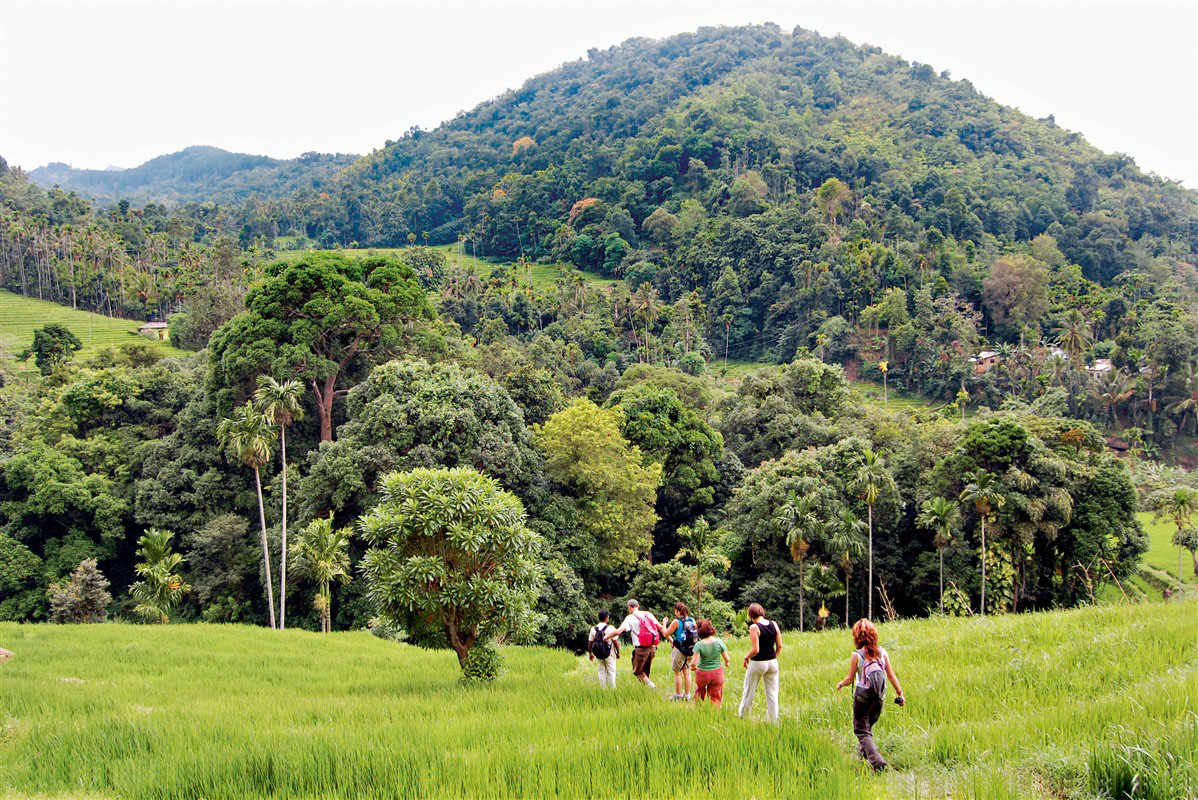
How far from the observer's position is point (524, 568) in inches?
538

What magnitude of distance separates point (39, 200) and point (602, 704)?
443 feet

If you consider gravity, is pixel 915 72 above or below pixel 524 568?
above

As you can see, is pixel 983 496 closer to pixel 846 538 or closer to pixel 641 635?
pixel 846 538

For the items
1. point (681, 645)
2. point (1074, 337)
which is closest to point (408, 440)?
→ point (681, 645)

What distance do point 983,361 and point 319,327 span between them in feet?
225

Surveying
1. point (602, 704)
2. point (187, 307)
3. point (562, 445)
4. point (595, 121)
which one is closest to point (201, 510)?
point (562, 445)

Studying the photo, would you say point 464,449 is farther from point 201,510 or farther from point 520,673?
point 520,673

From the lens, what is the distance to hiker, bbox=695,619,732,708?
30.8ft

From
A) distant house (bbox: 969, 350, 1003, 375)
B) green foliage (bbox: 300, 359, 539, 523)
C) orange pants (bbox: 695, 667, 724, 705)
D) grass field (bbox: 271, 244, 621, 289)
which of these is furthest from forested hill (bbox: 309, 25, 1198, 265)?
orange pants (bbox: 695, 667, 724, 705)

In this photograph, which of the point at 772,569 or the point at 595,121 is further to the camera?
the point at 595,121

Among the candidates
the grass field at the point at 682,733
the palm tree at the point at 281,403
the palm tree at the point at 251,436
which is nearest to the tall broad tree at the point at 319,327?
the palm tree at the point at 281,403

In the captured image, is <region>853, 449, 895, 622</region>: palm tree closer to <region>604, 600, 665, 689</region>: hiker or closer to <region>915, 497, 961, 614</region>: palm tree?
<region>915, 497, 961, 614</region>: palm tree

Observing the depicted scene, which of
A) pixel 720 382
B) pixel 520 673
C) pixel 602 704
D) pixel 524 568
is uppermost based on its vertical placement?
pixel 720 382

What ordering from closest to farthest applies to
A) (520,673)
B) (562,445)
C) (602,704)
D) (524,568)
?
(602,704)
(524,568)
(520,673)
(562,445)
